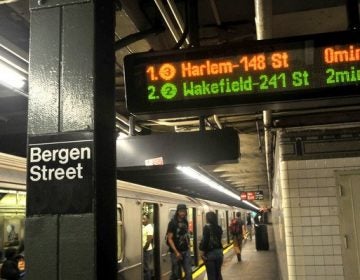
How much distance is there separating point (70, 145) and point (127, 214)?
5.37 metres

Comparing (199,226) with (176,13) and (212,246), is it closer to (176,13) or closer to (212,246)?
(212,246)

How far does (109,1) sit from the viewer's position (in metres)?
2.32

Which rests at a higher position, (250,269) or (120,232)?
(120,232)

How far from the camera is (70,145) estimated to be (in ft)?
6.73

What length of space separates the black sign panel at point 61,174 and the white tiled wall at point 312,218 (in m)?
4.24

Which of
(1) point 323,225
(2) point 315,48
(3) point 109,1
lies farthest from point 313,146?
(3) point 109,1

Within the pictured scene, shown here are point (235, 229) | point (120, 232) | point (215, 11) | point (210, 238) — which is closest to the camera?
point (215, 11)

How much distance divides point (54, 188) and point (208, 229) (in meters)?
5.69

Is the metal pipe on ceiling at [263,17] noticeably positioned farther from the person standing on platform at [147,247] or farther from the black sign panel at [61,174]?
the person standing on platform at [147,247]

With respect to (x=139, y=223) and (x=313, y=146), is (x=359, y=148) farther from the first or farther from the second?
(x=139, y=223)

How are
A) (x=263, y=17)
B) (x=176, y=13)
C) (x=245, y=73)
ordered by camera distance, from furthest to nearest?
(x=176, y=13)
(x=263, y=17)
(x=245, y=73)

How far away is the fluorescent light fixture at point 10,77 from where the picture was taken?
12.5 ft

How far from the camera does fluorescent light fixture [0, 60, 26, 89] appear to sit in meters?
3.80

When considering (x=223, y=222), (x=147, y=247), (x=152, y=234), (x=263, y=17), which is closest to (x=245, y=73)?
(x=263, y=17)
